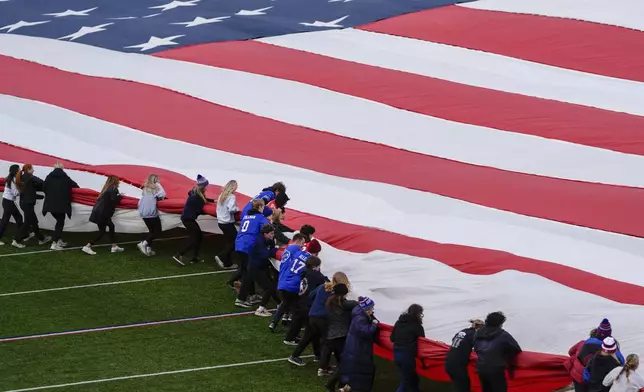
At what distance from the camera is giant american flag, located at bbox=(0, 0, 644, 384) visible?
10922mm

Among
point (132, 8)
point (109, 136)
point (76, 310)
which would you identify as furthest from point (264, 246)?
point (132, 8)

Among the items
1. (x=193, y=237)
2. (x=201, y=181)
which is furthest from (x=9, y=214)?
(x=201, y=181)

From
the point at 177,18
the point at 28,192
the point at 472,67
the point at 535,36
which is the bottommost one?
the point at 28,192

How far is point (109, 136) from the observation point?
15562 mm

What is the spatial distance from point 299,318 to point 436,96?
5.42m

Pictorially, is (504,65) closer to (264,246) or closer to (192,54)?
(192,54)

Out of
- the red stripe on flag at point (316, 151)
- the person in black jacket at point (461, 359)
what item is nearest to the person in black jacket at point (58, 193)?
the red stripe on flag at point (316, 151)

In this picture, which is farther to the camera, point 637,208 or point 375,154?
point 375,154

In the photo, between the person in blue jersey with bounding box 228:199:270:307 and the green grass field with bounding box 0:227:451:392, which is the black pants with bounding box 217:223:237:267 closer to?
the green grass field with bounding box 0:227:451:392

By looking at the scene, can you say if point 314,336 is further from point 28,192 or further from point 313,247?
point 28,192

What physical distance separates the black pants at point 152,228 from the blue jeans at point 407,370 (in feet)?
15.1

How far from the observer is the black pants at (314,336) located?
10367 mm

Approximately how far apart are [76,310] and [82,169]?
9.32 ft

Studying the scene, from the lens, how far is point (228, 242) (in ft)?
43.7
